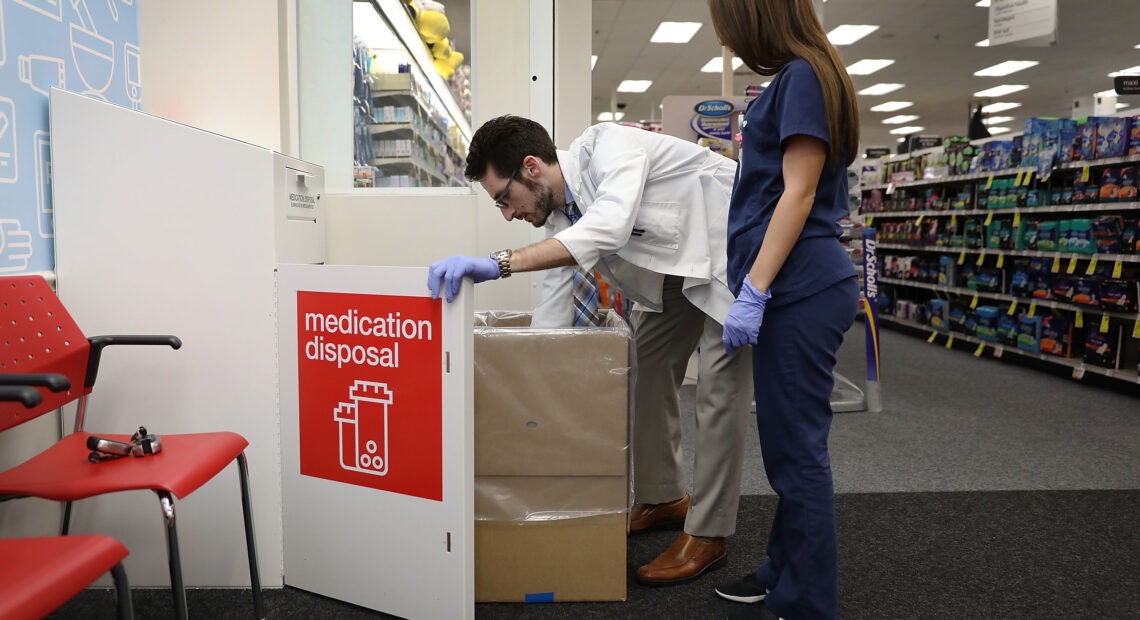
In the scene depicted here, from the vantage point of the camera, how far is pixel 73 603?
189 cm

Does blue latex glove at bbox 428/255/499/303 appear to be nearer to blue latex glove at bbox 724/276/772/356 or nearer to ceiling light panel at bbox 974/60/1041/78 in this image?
blue latex glove at bbox 724/276/772/356

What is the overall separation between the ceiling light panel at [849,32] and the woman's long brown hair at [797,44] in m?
8.58

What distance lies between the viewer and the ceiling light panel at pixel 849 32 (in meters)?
9.31

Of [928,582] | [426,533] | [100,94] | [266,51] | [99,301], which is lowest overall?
[928,582]

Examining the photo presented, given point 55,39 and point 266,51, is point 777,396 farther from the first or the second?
point 266,51

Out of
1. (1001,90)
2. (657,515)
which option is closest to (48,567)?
(657,515)

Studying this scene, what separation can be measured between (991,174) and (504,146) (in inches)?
217

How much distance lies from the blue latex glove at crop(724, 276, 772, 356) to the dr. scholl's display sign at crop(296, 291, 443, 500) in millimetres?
636

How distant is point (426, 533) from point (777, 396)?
2.76 feet

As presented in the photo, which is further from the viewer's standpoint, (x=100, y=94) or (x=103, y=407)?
(x=100, y=94)

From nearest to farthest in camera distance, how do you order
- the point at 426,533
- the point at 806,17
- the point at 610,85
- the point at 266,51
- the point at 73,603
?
the point at 806,17 < the point at 426,533 < the point at 73,603 < the point at 266,51 < the point at 610,85

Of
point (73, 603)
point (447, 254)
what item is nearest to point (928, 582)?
point (447, 254)

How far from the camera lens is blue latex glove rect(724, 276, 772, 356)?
59.7 inches

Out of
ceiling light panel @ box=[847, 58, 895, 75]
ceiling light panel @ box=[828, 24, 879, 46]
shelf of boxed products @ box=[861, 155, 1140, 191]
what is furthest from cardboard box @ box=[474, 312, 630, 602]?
ceiling light panel @ box=[847, 58, 895, 75]
